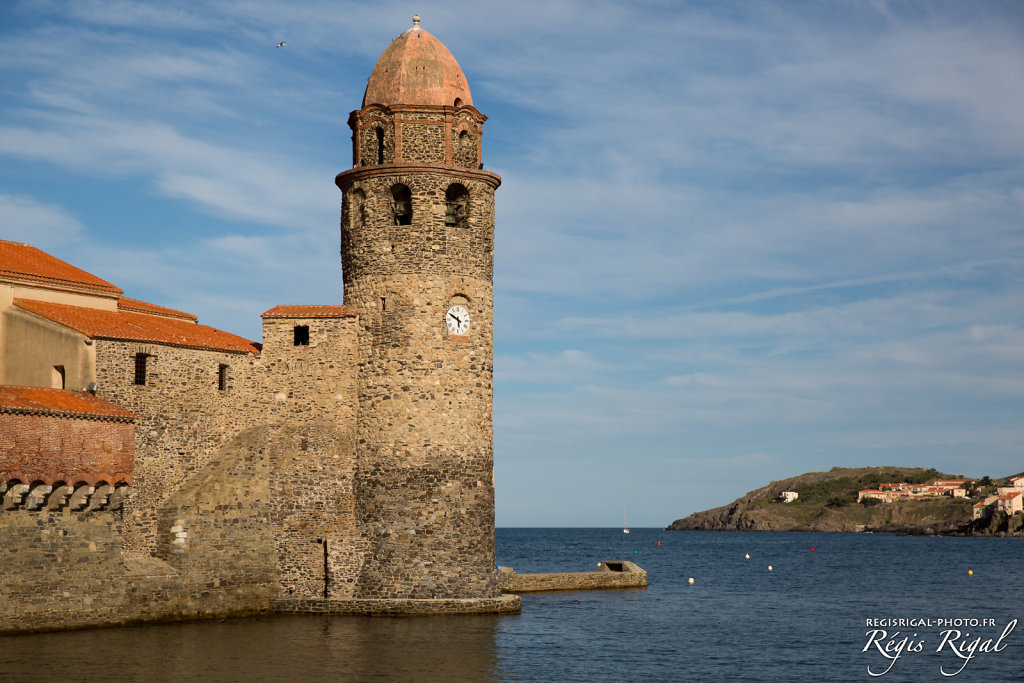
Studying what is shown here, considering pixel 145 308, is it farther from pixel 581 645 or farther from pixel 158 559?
pixel 581 645

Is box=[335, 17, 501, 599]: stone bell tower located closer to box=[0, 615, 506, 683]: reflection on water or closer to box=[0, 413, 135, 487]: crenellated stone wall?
box=[0, 615, 506, 683]: reflection on water

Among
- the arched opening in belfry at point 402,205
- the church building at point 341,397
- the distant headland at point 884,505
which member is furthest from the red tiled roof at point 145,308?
the distant headland at point 884,505

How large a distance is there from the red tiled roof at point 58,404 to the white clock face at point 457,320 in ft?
30.3

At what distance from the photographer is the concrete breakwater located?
4141cm

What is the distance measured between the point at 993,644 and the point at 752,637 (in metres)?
7.14

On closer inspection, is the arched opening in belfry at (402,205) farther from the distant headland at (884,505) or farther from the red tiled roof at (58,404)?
the distant headland at (884,505)

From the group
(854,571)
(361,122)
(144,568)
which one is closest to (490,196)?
(361,122)

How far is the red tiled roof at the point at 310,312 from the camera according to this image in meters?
33.0

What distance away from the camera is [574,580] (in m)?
43.9

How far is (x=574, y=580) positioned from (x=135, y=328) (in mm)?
20603

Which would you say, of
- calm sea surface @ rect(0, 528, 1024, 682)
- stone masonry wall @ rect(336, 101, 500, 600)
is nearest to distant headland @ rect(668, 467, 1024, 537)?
calm sea surface @ rect(0, 528, 1024, 682)

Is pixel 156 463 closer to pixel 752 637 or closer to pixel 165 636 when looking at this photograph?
pixel 165 636

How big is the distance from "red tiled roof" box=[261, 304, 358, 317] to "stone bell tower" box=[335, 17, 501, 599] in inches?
19.6

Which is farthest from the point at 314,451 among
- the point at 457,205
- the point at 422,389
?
the point at 457,205
